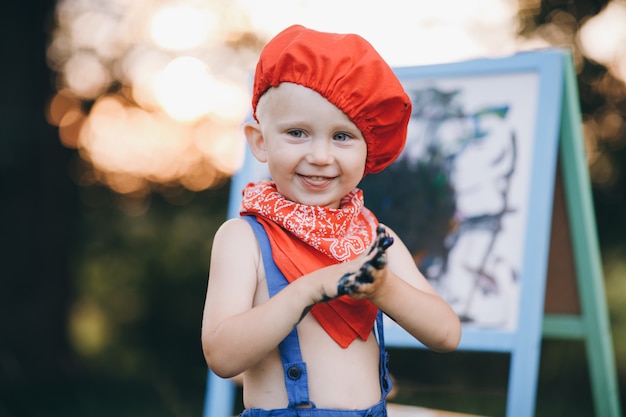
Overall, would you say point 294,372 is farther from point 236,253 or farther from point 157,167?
point 157,167

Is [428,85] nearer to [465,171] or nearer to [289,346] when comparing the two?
[465,171]

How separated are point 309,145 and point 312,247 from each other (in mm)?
200

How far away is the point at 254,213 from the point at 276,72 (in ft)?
0.94

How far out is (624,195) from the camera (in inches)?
177

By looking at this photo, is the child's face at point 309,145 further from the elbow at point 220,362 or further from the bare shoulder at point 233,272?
the elbow at point 220,362

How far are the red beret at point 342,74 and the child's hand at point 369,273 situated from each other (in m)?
0.27

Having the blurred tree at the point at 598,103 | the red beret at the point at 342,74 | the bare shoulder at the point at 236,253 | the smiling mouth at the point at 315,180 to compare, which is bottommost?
the bare shoulder at the point at 236,253

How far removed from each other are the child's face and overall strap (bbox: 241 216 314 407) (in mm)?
123

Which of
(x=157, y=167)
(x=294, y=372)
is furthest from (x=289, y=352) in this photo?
(x=157, y=167)

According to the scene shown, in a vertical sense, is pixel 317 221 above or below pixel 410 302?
above

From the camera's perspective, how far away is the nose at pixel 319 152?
1373 millimetres

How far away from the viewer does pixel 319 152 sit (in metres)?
1.37

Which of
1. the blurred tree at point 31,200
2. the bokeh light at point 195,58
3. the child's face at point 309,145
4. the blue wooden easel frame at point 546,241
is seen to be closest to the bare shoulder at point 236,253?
the child's face at point 309,145

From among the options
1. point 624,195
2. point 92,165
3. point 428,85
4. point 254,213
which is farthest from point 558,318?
point 92,165
